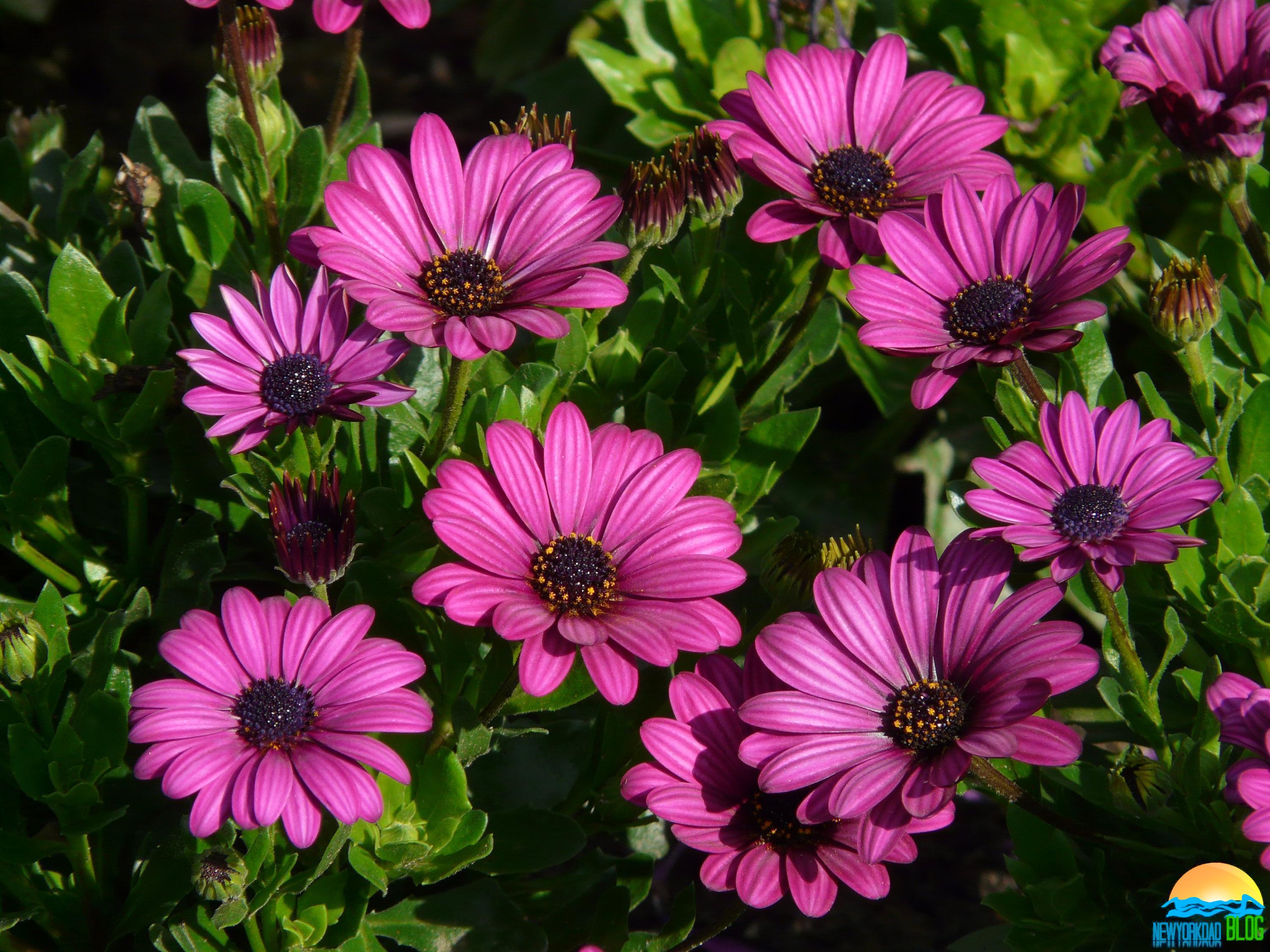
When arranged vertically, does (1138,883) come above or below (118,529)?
below

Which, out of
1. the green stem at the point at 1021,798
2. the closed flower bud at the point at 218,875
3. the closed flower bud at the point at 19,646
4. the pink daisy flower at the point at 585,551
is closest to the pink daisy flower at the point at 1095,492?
the green stem at the point at 1021,798

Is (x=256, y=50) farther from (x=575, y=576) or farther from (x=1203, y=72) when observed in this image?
(x=1203, y=72)

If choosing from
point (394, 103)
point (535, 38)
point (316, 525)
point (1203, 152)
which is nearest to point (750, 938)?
point (316, 525)

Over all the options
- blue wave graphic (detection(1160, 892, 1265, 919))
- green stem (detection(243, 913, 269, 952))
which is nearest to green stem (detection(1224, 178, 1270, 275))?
blue wave graphic (detection(1160, 892, 1265, 919))

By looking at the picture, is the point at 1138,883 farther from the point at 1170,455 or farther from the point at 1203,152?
the point at 1203,152

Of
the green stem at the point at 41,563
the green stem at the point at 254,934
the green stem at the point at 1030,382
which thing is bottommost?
the green stem at the point at 254,934

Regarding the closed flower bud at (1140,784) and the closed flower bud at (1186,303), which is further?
the closed flower bud at (1186,303)

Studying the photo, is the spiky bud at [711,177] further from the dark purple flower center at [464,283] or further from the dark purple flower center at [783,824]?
the dark purple flower center at [783,824]
